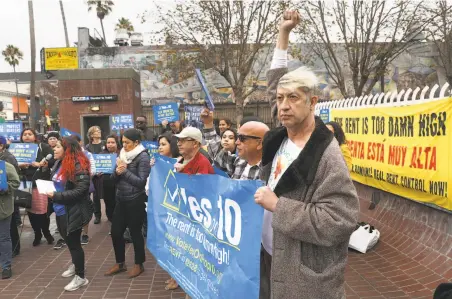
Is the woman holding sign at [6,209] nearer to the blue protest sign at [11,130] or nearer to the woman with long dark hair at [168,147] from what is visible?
the woman with long dark hair at [168,147]

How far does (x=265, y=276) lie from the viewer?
2.63 m

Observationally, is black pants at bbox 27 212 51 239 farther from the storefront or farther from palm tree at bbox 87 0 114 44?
palm tree at bbox 87 0 114 44

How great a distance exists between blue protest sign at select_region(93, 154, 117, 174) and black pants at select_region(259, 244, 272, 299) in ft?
17.9

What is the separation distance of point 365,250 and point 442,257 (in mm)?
1062

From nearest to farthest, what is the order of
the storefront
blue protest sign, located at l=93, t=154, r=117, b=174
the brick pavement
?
the brick pavement
blue protest sign, located at l=93, t=154, r=117, b=174
the storefront

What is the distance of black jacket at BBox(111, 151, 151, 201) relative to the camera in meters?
5.05

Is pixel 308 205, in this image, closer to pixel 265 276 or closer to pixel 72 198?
pixel 265 276

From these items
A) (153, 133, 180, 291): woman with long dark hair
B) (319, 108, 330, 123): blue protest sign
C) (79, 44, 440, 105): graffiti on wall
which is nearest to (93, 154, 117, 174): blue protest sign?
(153, 133, 180, 291): woman with long dark hair

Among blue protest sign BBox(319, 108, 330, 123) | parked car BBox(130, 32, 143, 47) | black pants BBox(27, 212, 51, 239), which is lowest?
black pants BBox(27, 212, 51, 239)

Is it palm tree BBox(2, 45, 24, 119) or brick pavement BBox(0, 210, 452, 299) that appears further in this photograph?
palm tree BBox(2, 45, 24, 119)

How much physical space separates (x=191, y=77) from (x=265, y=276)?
95.3 ft

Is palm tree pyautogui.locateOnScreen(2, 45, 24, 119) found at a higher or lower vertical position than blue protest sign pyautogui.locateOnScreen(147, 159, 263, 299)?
higher

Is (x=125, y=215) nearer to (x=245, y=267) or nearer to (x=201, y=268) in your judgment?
(x=201, y=268)

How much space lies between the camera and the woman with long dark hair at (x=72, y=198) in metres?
4.77
